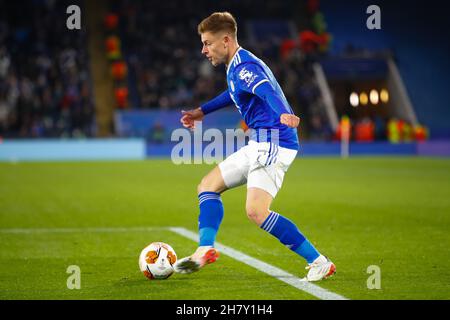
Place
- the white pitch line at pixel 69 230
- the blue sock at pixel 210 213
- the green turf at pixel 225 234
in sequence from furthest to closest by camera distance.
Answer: the white pitch line at pixel 69 230, the blue sock at pixel 210 213, the green turf at pixel 225 234

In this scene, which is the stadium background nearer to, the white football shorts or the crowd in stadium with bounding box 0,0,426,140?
the crowd in stadium with bounding box 0,0,426,140

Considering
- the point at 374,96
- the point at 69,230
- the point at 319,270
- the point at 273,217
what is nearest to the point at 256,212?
the point at 273,217

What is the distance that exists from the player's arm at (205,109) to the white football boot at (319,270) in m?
1.62

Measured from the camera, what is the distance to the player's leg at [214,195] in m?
6.77

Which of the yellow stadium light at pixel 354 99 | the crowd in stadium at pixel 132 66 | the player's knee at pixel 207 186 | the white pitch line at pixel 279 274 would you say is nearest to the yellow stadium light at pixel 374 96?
the yellow stadium light at pixel 354 99

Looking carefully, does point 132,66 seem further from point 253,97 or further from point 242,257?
point 253,97

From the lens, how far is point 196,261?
663 centimetres

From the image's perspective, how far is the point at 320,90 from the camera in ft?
121

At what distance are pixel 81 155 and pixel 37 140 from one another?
157cm

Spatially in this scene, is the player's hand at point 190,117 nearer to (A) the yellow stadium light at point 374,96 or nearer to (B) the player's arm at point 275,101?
(B) the player's arm at point 275,101

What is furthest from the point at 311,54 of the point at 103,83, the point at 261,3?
the point at 103,83

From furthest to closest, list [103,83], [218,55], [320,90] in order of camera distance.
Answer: [320,90] < [103,83] < [218,55]
